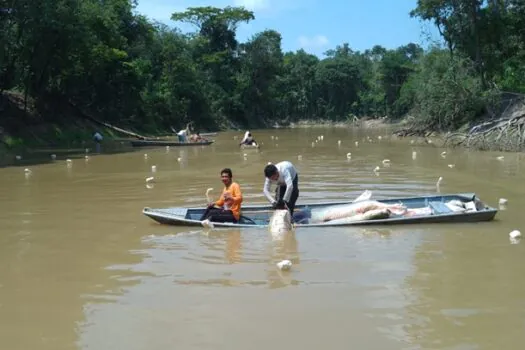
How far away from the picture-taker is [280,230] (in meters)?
9.38

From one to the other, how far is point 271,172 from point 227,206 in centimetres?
99

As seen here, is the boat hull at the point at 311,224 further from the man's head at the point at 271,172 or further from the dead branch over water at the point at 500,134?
the dead branch over water at the point at 500,134

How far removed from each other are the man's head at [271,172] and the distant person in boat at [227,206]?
0.62 m

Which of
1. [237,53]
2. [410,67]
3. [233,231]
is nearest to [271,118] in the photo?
[237,53]

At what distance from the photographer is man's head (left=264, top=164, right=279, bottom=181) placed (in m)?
9.59

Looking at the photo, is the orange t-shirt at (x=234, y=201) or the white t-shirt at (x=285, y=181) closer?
the white t-shirt at (x=285, y=181)

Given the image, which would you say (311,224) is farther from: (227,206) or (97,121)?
(97,121)

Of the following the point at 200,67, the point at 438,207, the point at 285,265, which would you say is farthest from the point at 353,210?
the point at 200,67

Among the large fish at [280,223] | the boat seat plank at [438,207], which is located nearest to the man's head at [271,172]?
the large fish at [280,223]

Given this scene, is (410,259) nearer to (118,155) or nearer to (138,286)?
(138,286)

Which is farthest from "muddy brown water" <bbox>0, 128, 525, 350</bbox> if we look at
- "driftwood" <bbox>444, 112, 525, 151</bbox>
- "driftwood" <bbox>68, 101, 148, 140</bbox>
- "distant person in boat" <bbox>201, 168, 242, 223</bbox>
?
"driftwood" <bbox>68, 101, 148, 140</bbox>

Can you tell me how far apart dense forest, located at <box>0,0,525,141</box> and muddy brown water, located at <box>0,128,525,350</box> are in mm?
17957

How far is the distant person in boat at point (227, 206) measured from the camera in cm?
988

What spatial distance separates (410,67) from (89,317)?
219 feet
